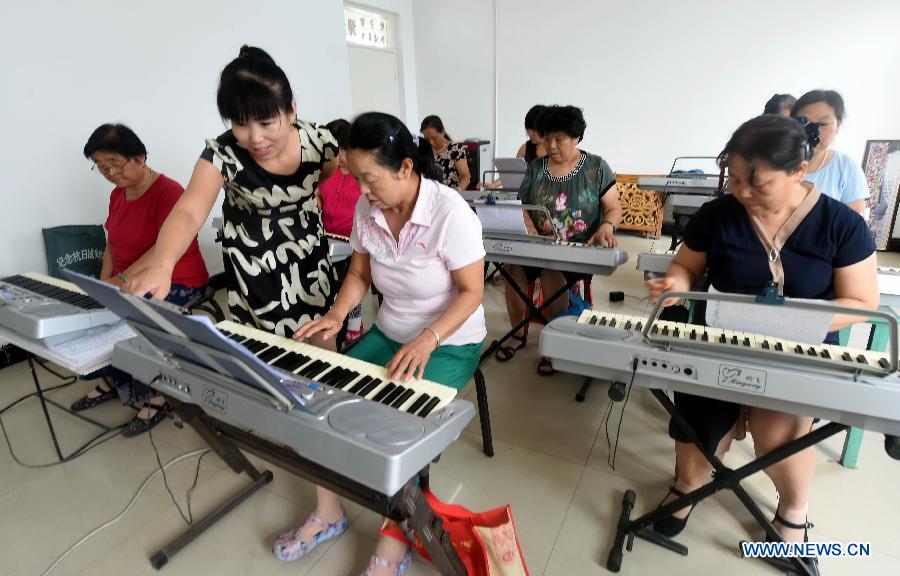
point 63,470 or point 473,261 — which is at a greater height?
point 473,261

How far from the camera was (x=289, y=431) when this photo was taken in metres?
0.95

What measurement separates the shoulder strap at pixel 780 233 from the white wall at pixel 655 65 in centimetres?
481

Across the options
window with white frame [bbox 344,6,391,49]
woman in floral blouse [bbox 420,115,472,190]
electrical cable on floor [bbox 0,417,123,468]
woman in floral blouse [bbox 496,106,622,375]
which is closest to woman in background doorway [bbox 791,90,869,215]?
woman in floral blouse [bbox 496,106,622,375]

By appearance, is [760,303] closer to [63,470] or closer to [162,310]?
[162,310]

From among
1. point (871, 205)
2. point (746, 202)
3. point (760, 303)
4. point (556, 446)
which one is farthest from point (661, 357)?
point (871, 205)

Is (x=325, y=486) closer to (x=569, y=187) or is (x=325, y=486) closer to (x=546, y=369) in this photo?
(x=546, y=369)

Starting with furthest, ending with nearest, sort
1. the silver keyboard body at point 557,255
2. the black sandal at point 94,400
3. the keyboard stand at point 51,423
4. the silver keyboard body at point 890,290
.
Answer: the black sandal at point 94,400
the silver keyboard body at point 557,255
the keyboard stand at point 51,423
the silver keyboard body at point 890,290

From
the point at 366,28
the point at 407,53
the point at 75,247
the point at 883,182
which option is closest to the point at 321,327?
the point at 75,247

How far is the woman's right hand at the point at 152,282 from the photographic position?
3.65ft

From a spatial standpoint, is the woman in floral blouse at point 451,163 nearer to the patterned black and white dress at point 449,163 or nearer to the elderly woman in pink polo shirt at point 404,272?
the patterned black and white dress at point 449,163

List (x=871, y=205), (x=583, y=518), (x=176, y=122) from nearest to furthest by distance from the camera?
(x=583, y=518) → (x=176, y=122) → (x=871, y=205)

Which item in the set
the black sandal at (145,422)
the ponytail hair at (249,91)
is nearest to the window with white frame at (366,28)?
the black sandal at (145,422)

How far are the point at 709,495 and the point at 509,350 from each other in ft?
4.91

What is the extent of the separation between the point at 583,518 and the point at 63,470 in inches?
80.5
